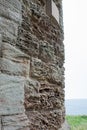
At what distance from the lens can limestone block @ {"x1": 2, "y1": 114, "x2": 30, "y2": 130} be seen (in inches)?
67.5

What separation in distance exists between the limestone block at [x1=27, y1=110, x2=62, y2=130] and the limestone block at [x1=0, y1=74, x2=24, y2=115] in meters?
0.20

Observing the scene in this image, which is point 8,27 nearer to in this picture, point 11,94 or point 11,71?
point 11,71

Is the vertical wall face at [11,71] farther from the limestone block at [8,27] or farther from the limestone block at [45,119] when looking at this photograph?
the limestone block at [45,119]

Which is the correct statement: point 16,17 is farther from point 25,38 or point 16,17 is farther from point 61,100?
point 61,100

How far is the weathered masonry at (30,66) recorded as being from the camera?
179 cm

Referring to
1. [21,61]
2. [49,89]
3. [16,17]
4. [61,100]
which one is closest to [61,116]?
[61,100]

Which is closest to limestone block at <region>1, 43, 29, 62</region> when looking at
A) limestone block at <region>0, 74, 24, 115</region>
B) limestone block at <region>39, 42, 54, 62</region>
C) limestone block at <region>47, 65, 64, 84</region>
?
limestone block at <region>0, 74, 24, 115</region>

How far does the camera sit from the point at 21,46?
200 centimetres

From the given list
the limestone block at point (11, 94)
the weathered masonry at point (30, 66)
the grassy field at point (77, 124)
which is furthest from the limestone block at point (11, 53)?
the grassy field at point (77, 124)

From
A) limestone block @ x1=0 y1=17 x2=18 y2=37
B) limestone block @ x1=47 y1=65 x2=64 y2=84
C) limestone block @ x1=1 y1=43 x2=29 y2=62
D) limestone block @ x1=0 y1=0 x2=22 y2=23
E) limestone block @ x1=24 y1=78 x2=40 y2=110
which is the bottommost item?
limestone block @ x1=24 y1=78 x2=40 y2=110

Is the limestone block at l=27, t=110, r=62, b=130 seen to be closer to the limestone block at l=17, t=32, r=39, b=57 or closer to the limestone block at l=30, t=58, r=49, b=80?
the limestone block at l=30, t=58, r=49, b=80

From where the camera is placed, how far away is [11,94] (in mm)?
1793

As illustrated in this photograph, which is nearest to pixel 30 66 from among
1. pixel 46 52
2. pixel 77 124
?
pixel 46 52

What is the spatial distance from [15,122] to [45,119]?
1.82 feet
